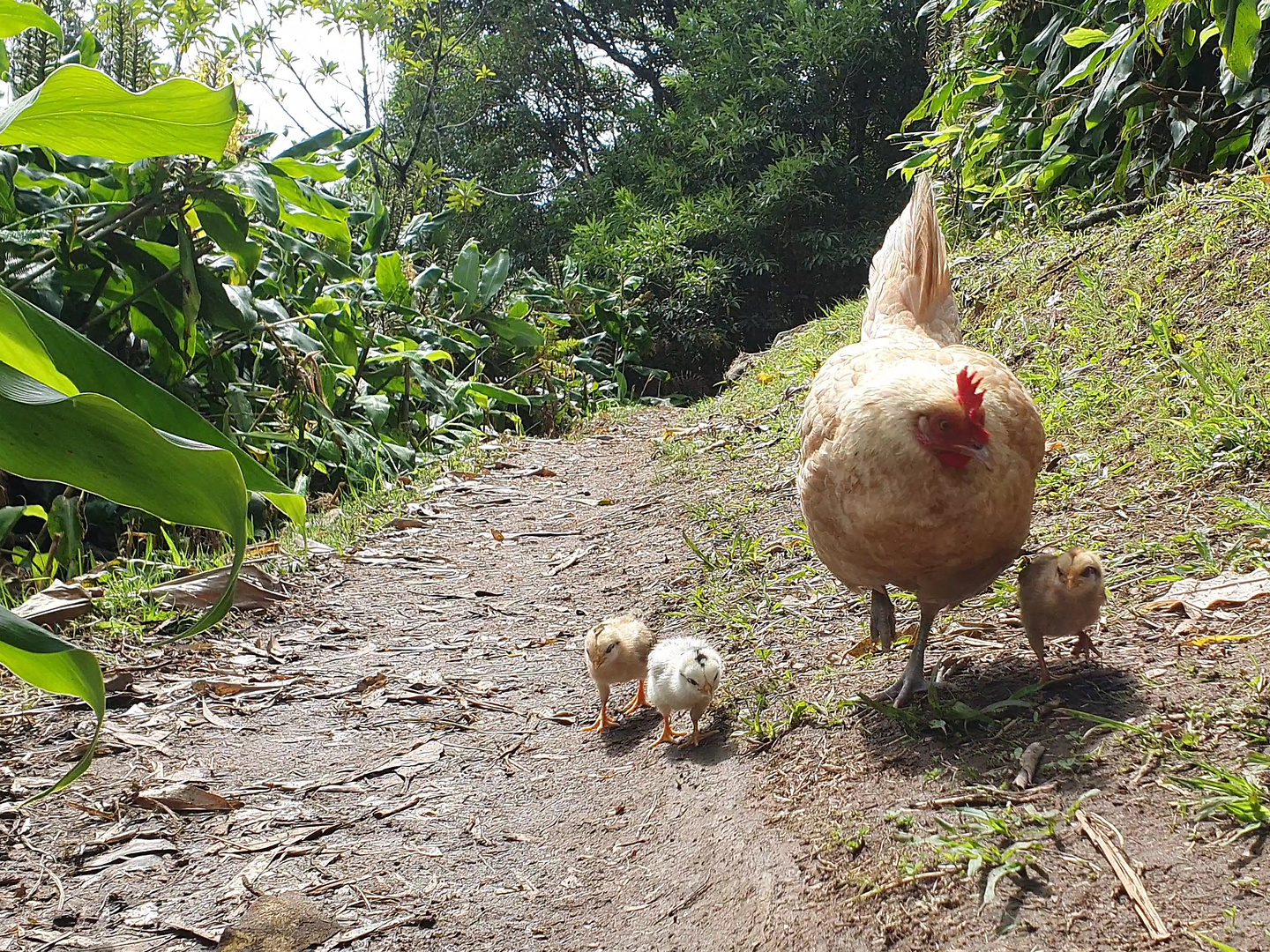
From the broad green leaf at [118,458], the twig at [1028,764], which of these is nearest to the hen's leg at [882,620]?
the twig at [1028,764]

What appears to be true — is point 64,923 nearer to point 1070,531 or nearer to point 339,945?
point 339,945

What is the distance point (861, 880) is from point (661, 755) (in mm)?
1043

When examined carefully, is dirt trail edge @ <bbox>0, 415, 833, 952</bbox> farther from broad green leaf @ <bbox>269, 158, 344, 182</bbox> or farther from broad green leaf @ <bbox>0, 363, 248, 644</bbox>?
broad green leaf @ <bbox>269, 158, 344, 182</bbox>

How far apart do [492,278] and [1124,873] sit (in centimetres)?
809

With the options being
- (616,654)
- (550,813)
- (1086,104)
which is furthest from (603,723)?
(1086,104)

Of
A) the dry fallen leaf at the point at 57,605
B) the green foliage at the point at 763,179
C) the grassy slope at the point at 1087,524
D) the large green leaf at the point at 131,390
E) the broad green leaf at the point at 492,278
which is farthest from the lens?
the green foliage at the point at 763,179

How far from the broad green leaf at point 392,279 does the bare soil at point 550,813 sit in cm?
436

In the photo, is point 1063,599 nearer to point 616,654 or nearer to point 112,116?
point 616,654

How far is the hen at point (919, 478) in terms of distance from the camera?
245 centimetres

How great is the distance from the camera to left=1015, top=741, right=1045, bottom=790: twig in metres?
2.14

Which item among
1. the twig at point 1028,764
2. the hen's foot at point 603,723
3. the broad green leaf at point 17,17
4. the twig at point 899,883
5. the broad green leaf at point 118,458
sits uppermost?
the broad green leaf at point 17,17

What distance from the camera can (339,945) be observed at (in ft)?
7.48

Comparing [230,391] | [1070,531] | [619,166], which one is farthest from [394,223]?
[1070,531]

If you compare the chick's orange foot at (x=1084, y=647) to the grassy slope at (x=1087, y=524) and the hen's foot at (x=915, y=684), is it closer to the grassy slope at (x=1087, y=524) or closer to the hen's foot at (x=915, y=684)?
the grassy slope at (x=1087, y=524)
